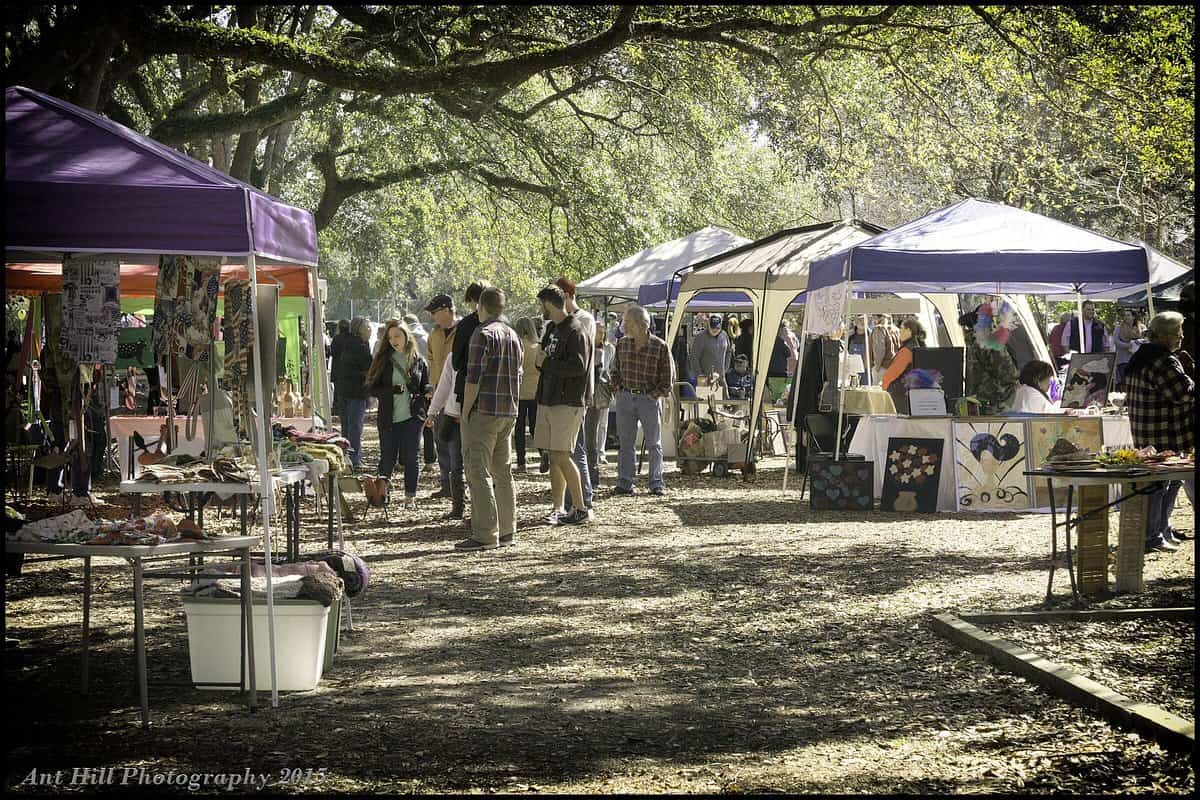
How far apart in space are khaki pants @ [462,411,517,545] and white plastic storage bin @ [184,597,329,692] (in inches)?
163

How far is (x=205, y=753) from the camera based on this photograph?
5.02 metres

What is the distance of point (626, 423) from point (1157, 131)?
5.56 m

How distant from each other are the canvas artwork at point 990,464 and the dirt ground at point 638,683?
230cm

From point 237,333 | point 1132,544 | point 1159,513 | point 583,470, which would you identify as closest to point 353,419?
point 583,470

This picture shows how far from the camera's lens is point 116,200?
571 cm

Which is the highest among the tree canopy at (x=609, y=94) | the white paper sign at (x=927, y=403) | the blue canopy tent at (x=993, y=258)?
the tree canopy at (x=609, y=94)

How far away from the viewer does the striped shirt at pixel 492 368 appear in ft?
32.8

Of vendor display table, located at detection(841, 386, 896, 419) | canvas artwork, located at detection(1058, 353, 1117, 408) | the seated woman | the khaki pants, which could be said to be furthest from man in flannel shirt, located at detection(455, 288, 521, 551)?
canvas artwork, located at detection(1058, 353, 1117, 408)

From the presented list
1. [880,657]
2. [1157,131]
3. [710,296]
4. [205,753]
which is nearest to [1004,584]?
[880,657]

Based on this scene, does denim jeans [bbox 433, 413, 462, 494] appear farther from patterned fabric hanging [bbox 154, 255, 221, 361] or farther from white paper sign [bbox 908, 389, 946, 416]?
patterned fabric hanging [bbox 154, 255, 221, 361]

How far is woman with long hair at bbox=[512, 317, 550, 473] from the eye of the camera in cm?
1457

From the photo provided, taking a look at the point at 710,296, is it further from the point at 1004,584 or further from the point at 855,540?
the point at 1004,584

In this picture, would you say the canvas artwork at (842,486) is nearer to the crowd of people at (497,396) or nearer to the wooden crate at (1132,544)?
the crowd of people at (497,396)

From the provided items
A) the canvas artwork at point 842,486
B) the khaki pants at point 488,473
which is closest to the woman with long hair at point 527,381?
the khaki pants at point 488,473
